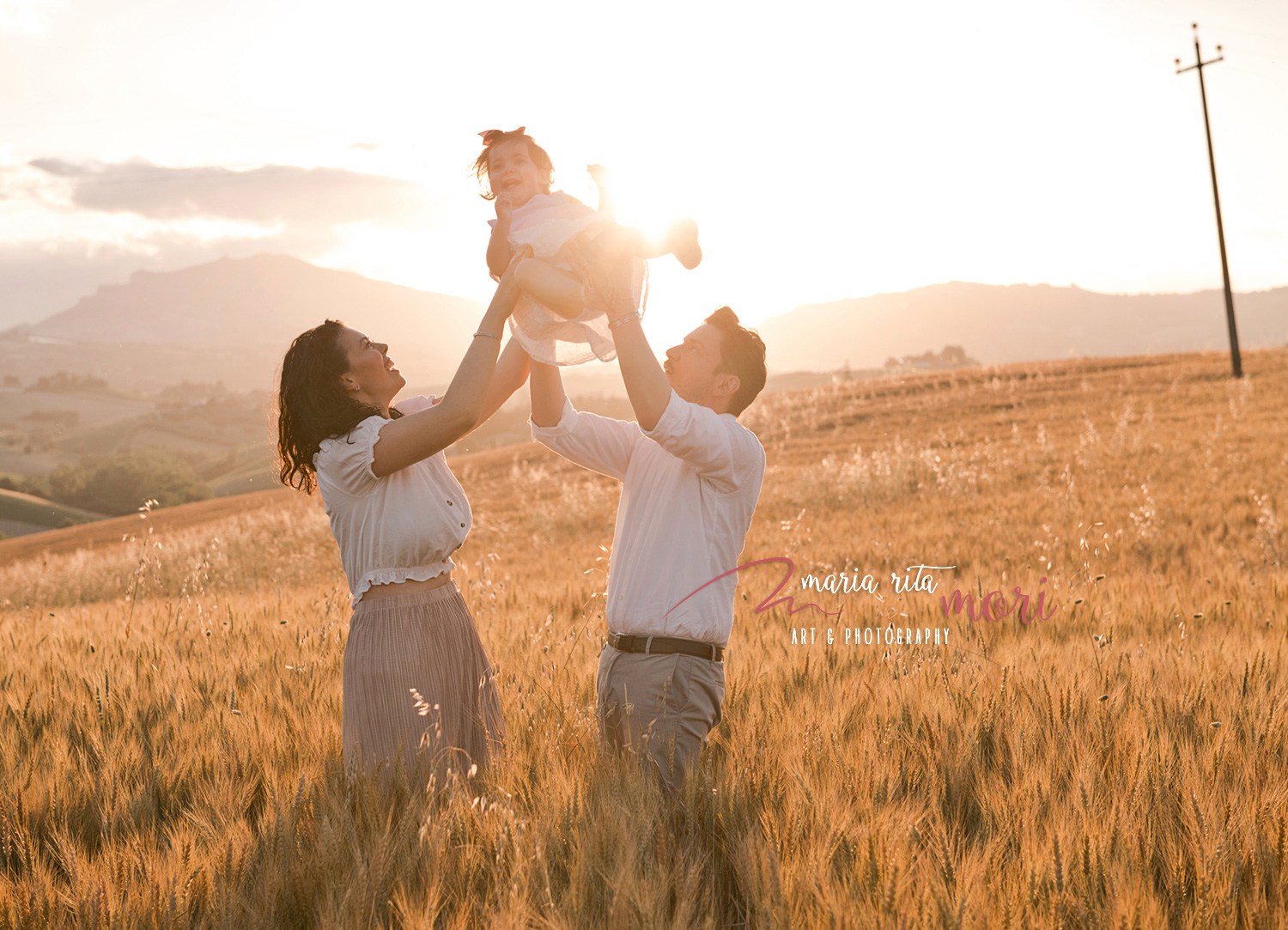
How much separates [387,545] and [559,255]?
129 centimetres

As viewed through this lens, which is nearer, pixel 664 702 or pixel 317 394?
pixel 664 702

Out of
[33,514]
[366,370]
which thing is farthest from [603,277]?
[33,514]

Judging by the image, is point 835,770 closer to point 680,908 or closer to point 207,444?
point 680,908

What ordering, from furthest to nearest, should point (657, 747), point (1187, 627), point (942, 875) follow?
point (1187, 627), point (657, 747), point (942, 875)

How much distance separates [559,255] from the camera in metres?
2.62

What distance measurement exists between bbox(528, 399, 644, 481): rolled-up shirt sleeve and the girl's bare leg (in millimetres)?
609

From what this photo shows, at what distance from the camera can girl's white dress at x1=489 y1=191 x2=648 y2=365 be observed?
2633mm

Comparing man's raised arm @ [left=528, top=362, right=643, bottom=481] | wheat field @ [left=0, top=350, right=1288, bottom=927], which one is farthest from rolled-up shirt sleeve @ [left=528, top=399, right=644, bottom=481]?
wheat field @ [left=0, top=350, right=1288, bottom=927]

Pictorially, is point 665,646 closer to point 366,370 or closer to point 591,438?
point 591,438

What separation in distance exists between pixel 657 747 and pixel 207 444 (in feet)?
566

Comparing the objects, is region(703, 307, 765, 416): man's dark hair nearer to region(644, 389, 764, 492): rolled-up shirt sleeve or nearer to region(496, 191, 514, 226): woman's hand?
region(644, 389, 764, 492): rolled-up shirt sleeve

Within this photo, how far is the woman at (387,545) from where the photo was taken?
295 centimetres

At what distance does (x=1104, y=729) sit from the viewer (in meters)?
3.03

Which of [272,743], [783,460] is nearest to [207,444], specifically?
[783,460]
